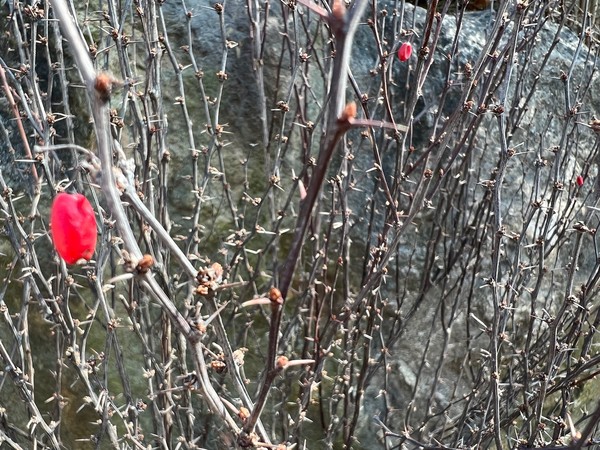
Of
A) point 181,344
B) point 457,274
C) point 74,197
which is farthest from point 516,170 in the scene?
point 74,197

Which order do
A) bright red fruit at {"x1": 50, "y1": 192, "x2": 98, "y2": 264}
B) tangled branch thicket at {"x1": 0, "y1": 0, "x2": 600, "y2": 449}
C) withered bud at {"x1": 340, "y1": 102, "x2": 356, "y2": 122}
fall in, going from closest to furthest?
withered bud at {"x1": 340, "y1": 102, "x2": 356, "y2": 122} → bright red fruit at {"x1": 50, "y1": 192, "x2": 98, "y2": 264} → tangled branch thicket at {"x1": 0, "y1": 0, "x2": 600, "y2": 449}

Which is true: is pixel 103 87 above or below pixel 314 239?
above

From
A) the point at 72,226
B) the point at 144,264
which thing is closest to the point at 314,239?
the point at 72,226

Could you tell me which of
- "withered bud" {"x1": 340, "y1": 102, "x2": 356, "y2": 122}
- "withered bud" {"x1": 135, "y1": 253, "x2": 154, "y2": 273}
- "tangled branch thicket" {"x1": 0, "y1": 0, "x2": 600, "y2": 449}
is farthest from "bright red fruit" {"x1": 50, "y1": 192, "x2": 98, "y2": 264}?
"tangled branch thicket" {"x1": 0, "y1": 0, "x2": 600, "y2": 449}

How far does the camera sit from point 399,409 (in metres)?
2.72

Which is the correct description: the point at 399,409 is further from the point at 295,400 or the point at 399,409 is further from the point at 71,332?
the point at 71,332

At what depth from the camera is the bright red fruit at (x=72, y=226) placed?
101cm

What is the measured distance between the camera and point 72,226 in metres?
1.01

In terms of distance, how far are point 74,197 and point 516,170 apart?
241 centimetres

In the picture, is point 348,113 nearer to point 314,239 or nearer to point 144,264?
point 144,264

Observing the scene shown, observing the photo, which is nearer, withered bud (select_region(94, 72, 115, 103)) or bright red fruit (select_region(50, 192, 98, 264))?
withered bud (select_region(94, 72, 115, 103))

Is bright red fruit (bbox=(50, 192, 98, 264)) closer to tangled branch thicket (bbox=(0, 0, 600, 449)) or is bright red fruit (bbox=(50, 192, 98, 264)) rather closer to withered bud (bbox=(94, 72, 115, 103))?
withered bud (bbox=(94, 72, 115, 103))

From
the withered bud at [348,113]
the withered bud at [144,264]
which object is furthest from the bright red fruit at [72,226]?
the withered bud at [348,113]

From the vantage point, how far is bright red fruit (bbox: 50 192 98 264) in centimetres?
101
